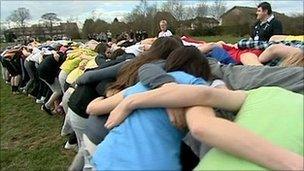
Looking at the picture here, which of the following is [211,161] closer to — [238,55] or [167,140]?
[167,140]

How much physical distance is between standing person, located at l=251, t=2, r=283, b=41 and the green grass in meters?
3.43

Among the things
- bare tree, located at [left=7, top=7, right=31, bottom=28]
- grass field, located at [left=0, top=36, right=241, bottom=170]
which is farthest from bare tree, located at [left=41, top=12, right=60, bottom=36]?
grass field, located at [left=0, top=36, right=241, bottom=170]

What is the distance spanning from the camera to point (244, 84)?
2613 mm

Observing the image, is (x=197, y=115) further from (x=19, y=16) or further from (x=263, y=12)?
(x=19, y=16)

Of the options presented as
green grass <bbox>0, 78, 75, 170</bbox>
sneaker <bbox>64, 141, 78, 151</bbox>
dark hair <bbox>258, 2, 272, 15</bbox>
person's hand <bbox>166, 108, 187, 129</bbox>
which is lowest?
green grass <bbox>0, 78, 75, 170</bbox>

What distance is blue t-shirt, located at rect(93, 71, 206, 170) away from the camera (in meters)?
2.11

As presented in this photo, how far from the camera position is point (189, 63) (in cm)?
249

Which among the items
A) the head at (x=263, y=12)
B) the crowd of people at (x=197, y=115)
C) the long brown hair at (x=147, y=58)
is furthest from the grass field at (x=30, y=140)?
the head at (x=263, y=12)

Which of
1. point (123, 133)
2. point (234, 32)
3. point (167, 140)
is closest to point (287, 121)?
point (167, 140)

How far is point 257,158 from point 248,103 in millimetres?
330

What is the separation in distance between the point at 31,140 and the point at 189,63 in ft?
16.6

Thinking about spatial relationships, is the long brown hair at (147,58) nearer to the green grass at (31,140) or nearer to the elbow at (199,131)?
the elbow at (199,131)

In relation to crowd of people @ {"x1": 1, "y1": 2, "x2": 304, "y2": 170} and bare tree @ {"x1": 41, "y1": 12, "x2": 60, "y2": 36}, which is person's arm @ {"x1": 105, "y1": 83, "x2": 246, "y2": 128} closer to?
crowd of people @ {"x1": 1, "y1": 2, "x2": 304, "y2": 170}

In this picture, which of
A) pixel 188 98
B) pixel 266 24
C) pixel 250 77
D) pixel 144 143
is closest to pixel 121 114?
pixel 144 143
